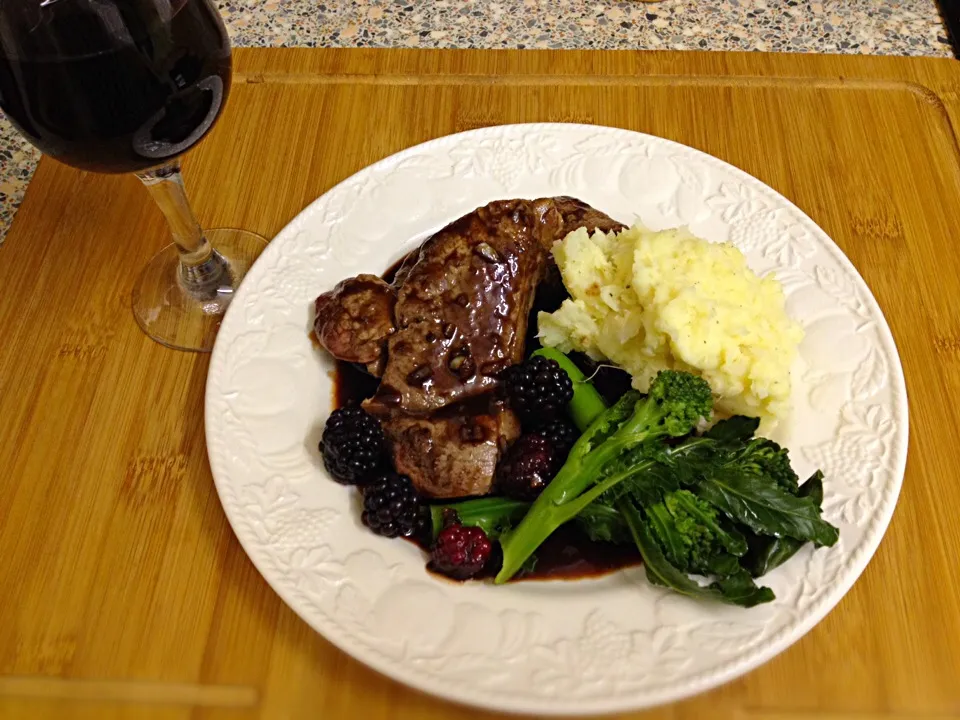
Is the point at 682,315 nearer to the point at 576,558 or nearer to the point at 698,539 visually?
the point at 698,539

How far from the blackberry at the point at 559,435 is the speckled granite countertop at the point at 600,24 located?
1.87 metres

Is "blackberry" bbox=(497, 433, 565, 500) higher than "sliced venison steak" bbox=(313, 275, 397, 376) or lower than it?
lower

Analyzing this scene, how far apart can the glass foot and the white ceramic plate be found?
243mm

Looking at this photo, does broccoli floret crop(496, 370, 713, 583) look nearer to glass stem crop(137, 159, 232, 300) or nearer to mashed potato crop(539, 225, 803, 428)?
mashed potato crop(539, 225, 803, 428)

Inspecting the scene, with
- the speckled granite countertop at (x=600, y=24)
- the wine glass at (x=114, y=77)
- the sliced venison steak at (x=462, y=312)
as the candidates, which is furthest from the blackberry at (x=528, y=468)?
the speckled granite countertop at (x=600, y=24)

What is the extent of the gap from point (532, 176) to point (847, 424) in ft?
4.19

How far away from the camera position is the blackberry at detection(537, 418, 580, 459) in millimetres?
2145

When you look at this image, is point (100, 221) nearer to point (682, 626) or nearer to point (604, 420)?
point (604, 420)

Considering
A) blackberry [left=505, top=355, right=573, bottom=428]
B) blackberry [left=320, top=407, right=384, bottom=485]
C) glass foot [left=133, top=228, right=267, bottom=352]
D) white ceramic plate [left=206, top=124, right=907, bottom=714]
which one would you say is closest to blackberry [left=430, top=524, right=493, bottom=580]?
white ceramic plate [left=206, top=124, right=907, bottom=714]

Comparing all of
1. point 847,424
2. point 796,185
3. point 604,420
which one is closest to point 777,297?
point 847,424

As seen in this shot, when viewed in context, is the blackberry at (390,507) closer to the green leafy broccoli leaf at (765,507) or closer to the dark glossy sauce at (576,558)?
the dark glossy sauce at (576,558)

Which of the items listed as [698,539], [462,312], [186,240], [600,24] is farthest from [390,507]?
[600,24]

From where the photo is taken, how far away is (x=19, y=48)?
1668mm

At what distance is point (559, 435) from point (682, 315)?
466 mm
